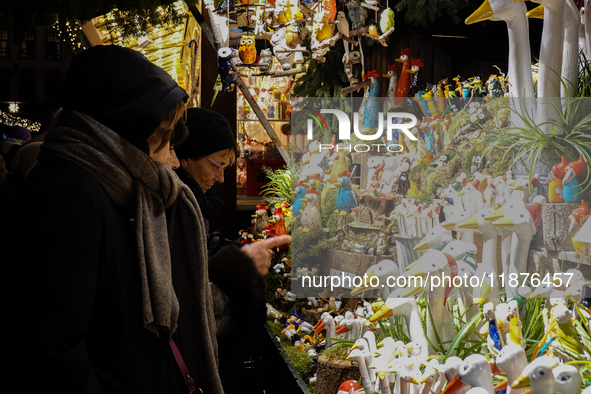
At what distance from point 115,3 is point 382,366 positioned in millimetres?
1581

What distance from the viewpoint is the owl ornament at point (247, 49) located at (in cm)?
337

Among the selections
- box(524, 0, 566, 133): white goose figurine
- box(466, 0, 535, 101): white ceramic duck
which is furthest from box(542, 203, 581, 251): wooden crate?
box(466, 0, 535, 101): white ceramic duck

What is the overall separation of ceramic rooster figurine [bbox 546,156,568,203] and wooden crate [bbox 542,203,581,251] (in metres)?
0.02

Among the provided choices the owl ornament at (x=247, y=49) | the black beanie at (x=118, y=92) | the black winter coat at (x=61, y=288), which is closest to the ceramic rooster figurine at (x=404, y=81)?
the owl ornament at (x=247, y=49)

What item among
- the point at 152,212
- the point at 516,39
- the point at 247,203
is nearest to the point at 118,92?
the point at 152,212

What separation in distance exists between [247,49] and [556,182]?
227 cm

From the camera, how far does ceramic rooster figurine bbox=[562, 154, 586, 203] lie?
1.66 meters

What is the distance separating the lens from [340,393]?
1.75 meters

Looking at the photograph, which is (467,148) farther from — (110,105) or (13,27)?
(13,27)

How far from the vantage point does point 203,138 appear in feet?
6.12

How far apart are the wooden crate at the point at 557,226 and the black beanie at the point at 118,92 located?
1.36 meters

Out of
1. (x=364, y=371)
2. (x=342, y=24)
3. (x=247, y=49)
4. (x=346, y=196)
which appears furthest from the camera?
(x=247, y=49)

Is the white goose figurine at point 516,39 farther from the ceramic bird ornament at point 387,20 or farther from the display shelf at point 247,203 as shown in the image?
the display shelf at point 247,203

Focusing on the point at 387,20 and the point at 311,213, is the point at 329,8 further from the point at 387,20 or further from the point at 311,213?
the point at 311,213
